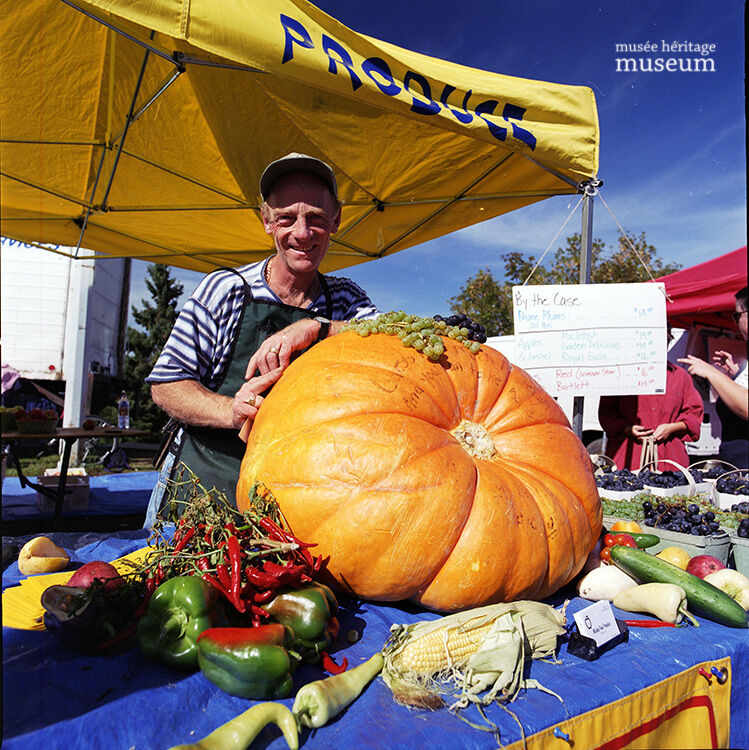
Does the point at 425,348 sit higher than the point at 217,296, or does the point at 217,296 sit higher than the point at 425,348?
the point at 217,296

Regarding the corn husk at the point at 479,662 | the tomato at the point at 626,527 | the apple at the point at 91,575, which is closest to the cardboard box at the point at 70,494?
the apple at the point at 91,575

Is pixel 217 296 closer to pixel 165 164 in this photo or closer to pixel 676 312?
pixel 165 164

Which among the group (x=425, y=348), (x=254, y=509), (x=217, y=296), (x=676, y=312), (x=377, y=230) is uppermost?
(x=377, y=230)

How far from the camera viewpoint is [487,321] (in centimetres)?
1756

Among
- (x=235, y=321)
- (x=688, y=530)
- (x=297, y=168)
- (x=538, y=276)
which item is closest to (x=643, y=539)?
(x=688, y=530)

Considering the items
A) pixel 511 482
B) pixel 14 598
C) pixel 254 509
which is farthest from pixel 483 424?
pixel 14 598

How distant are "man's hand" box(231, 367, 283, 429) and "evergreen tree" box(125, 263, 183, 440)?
1728cm

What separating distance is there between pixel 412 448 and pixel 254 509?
51 centimetres

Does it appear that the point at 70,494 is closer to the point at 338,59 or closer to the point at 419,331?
the point at 338,59

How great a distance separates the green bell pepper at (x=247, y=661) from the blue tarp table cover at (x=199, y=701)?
5cm

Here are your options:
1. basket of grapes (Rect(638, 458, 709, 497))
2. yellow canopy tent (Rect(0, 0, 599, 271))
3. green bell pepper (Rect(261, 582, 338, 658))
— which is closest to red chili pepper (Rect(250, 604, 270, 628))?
green bell pepper (Rect(261, 582, 338, 658))

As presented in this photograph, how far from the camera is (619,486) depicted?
136 inches

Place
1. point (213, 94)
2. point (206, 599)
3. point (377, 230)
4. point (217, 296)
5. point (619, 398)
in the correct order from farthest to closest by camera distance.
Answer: point (377, 230)
point (619, 398)
point (213, 94)
point (217, 296)
point (206, 599)

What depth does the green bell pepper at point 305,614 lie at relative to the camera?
1.26 meters
